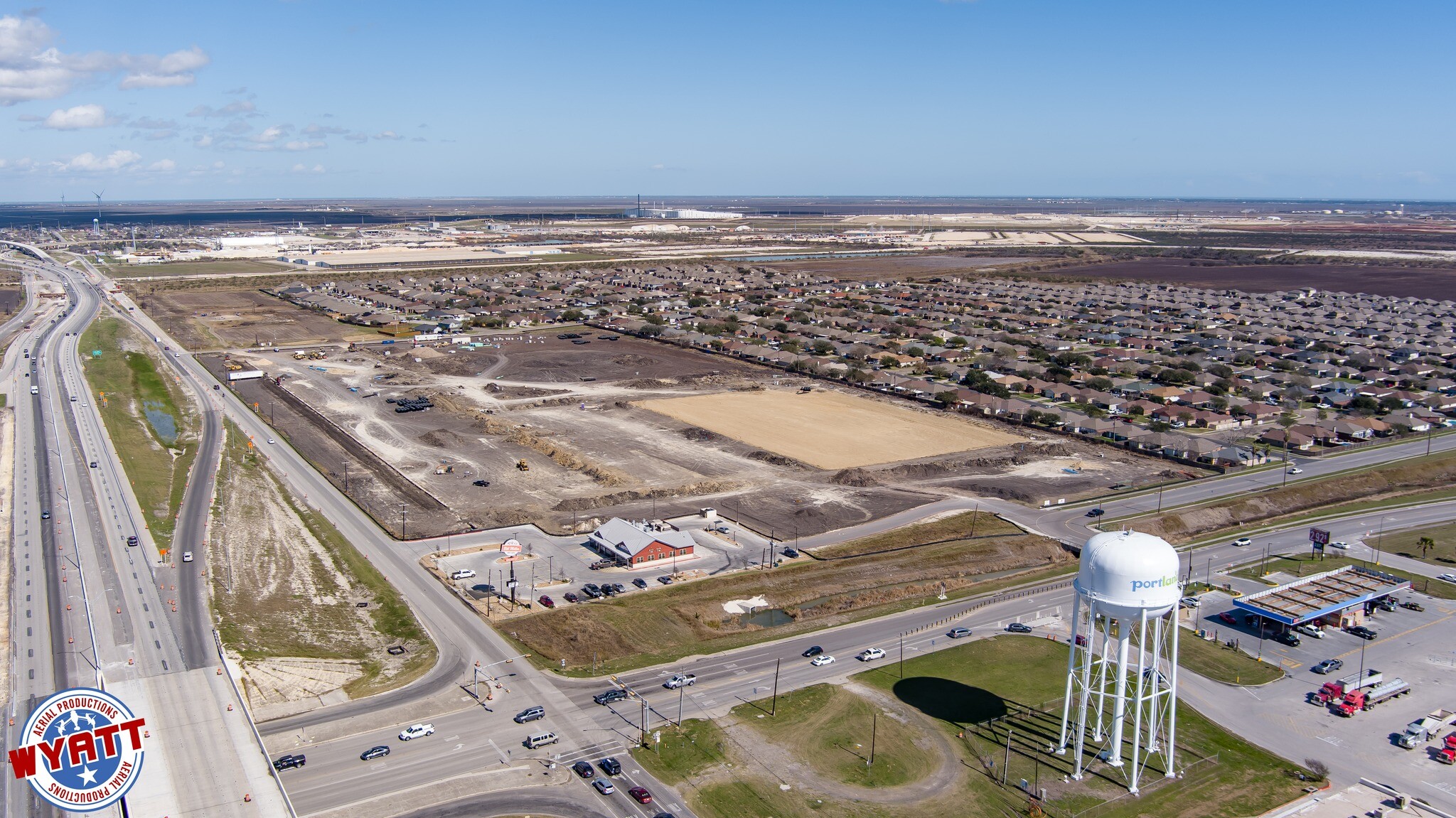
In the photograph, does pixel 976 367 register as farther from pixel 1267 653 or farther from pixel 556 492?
pixel 1267 653

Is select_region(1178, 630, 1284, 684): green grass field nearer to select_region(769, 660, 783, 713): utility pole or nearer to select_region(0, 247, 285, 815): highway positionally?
select_region(769, 660, 783, 713): utility pole

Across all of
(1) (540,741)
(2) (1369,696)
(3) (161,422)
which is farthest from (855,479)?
(3) (161,422)

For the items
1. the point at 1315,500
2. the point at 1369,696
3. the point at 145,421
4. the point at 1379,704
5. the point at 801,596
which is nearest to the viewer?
the point at 1369,696

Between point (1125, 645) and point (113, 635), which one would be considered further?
point (113, 635)

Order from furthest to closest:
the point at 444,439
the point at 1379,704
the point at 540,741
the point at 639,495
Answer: the point at 444,439 < the point at 639,495 < the point at 1379,704 < the point at 540,741

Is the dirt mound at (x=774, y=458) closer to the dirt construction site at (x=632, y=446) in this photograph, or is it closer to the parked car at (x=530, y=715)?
the dirt construction site at (x=632, y=446)

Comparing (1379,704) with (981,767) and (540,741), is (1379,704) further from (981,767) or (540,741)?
(540,741)

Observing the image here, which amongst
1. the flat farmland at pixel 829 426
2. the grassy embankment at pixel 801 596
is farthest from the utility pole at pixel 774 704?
the flat farmland at pixel 829 426

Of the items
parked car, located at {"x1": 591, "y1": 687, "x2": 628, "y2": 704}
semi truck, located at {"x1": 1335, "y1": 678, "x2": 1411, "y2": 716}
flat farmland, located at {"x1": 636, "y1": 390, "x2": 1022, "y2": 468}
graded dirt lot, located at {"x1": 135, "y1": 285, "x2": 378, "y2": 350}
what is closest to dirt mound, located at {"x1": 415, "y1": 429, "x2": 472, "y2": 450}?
flat farmland, located at {"x1": 636, "y1": 390, "x2": 1022, "y2": 468}
